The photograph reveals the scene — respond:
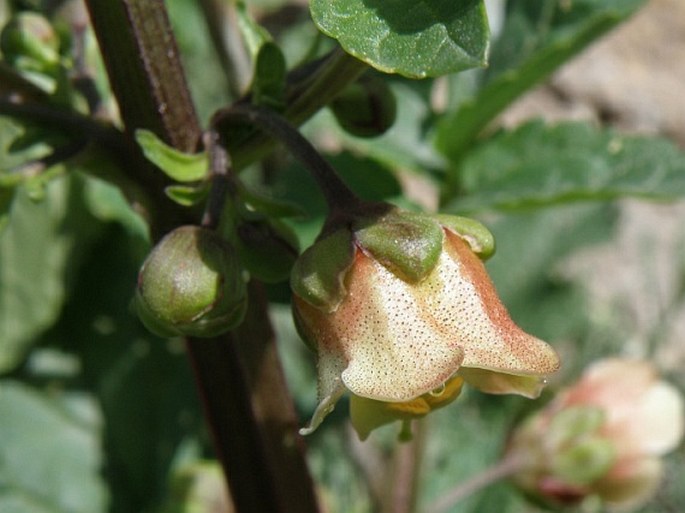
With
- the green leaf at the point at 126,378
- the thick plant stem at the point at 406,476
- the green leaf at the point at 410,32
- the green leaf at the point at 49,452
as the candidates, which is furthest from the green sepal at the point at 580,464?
the green leaf at the point at 410,32

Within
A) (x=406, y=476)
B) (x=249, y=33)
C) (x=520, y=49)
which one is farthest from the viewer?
(x=406, y=476)

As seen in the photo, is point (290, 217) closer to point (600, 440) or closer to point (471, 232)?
point (471, 232)

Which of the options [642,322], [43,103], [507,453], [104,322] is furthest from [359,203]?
[642,322]

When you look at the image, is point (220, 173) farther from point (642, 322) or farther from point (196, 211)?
point (642, 322)

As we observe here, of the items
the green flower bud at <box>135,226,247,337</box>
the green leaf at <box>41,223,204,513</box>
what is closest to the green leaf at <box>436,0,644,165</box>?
the green flower bud at <box>135,226,247,337</box>

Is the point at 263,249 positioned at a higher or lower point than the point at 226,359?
higher

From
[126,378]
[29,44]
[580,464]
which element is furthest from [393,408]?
[126,378]
